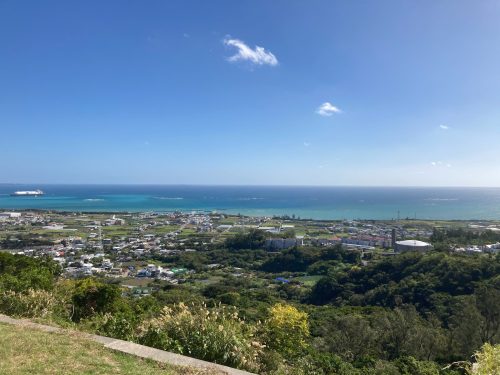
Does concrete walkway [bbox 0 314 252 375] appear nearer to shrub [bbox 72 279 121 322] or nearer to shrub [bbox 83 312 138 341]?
shrub [bbox 83 312 138 341]

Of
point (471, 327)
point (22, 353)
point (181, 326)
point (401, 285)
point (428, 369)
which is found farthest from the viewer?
point (401, 285)

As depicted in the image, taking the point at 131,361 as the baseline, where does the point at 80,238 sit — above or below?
below

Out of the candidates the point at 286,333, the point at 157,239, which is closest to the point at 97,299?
the point at 286,333

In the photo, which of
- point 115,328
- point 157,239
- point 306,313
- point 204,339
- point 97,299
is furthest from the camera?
point 157,239

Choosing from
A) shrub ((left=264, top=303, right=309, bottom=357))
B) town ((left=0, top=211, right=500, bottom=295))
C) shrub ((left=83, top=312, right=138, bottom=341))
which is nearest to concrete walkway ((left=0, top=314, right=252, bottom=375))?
shrub ((left=83, top=312, right=138, bottom=341))

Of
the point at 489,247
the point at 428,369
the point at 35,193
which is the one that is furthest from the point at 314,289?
the point at 35,193

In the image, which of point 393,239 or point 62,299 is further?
point 393,239

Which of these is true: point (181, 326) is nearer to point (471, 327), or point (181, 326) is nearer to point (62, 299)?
point (62, 299)

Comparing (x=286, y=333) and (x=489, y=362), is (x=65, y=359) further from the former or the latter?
(x=286, y=333)
